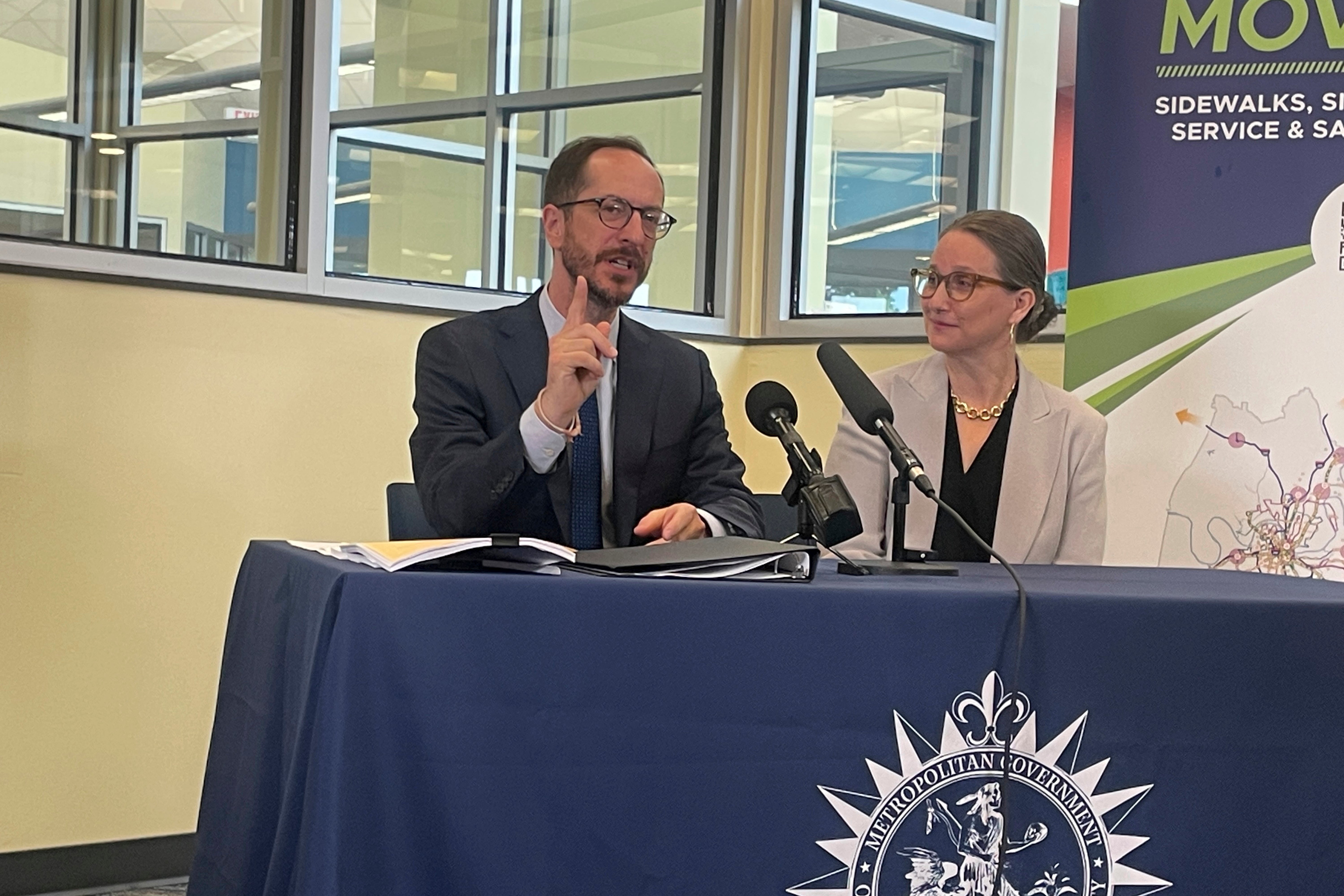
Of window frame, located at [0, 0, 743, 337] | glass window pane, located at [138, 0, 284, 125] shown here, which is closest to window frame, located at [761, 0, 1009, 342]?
window frame, located at [0, 0, 743, 337]

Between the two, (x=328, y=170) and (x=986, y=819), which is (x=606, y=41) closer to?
(x=328, y=170)

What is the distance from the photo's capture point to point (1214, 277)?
284cm

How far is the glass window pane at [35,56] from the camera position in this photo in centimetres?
312

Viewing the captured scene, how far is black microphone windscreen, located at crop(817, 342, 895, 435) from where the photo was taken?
1788 millimetres

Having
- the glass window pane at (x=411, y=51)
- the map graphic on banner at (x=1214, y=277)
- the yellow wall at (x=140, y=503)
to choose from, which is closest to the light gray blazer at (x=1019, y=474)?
the map graphic on banner at (x=1214, y=277)

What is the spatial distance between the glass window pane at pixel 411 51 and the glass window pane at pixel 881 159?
3.67 ft

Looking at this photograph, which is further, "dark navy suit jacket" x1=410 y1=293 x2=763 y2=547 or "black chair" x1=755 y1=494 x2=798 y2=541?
"black chair" x1=755 y1=494 x2=798 y2=541

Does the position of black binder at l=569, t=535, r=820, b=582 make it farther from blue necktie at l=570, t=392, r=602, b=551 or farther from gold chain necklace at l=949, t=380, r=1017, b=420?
gold chain necklace at l=949, t=380, r=1017, b=420

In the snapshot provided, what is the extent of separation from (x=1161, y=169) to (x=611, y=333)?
1.18 meters

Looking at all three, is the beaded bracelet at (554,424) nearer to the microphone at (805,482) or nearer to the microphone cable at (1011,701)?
the microphone at (805,482)

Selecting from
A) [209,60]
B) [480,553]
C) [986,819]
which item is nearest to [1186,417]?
[986,819]

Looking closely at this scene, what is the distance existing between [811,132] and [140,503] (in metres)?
2.38

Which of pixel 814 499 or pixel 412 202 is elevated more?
pixel 412 202

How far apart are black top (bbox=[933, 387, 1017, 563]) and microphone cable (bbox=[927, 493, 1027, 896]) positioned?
0.82 metres
